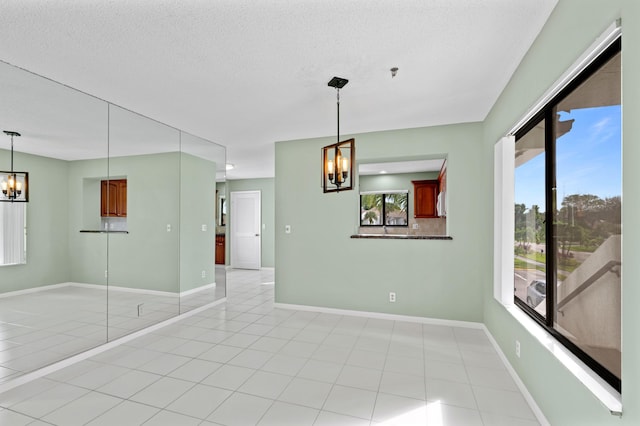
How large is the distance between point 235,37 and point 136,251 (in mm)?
2804

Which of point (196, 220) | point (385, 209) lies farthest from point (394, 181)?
point (196, 220)

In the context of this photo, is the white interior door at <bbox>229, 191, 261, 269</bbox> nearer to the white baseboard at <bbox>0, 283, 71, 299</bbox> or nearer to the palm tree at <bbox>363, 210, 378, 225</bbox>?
the palm tree at <bbox>363, 210, 378, 225</bbox>

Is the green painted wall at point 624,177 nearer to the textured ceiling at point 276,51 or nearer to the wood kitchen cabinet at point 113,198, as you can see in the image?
the textured ceiling at point 276,51

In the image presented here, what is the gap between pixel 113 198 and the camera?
131 inches

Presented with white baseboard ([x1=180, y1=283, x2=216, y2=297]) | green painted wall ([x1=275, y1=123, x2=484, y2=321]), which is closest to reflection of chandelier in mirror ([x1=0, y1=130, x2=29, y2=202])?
white baseboard ([x1=180, y1=283, x2=216, y2=297])

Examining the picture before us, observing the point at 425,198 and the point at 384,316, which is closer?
the point at 384,316

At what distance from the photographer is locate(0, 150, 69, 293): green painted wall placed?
8.01 ft

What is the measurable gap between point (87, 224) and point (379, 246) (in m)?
3.38

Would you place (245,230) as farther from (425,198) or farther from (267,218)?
(425,198)

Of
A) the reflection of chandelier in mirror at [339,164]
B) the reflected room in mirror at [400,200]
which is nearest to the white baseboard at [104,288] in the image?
the reflection of chandelier in mirror at [339,164]

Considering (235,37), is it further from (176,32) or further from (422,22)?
(422,22)

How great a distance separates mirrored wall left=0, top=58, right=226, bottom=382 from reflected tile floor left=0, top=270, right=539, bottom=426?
16.0 inches

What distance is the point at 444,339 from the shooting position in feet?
11.0

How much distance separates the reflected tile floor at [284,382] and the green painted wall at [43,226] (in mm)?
854
